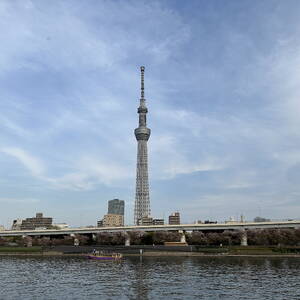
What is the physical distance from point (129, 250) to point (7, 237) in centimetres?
9360

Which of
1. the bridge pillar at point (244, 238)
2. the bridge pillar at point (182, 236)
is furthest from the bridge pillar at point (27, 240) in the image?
the bridge pillar at point (244, 238)

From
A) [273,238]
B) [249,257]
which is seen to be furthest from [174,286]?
[273,238]

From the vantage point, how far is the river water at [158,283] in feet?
155

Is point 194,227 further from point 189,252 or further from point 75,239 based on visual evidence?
point 75,239

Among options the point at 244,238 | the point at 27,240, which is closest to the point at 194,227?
the point at 244,238

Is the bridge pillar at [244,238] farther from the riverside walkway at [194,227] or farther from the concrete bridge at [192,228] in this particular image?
the riverside walkway at [194,227]

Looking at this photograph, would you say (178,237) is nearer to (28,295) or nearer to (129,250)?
(129,250)

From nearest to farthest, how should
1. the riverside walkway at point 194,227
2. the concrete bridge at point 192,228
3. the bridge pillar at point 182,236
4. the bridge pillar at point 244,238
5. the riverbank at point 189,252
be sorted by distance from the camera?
the riverbank at point 189,252 → the riverside walkway at point 194,227 → the concrete bridge at point 192,228 → the bridge pillar at point 244,238 → the bridge pillar at point 182,236

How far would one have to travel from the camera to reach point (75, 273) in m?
68.4

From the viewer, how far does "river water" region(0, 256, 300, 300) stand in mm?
47125

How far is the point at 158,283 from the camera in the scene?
54.8 metres

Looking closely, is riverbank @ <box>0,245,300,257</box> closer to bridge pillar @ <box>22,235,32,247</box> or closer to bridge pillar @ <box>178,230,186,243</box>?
bridge pillar @ <box>178,230,186,243</box>

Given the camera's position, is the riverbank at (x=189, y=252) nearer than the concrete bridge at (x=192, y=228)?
Yes

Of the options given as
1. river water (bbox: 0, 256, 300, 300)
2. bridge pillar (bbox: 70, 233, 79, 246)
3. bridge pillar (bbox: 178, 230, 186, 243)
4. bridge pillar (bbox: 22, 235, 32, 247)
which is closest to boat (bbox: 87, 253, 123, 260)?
river water (bbox: 0, 256, 300, 300)
